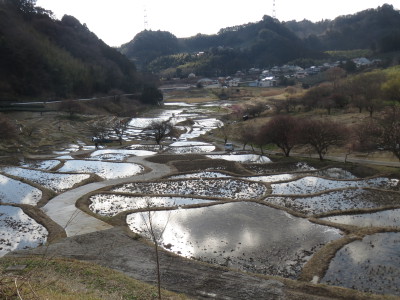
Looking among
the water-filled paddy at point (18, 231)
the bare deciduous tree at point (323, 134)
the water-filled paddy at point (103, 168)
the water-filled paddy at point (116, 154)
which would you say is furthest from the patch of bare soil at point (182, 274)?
the water-filled paddy at point (116, 154)

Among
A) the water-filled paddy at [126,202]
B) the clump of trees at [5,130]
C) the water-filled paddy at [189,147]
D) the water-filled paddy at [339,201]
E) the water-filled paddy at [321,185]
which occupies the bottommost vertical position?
the water-filled paddy at [189,147]

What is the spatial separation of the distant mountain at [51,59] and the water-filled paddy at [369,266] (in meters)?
100

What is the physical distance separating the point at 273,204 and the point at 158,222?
31.3 ft

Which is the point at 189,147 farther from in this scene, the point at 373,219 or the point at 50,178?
the point at 373,219

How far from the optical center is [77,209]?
27219 millimetres

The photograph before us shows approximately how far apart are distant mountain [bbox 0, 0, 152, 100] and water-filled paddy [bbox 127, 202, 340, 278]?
89.7 m

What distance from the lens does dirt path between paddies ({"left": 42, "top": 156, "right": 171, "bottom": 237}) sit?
23109mm

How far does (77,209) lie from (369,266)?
2143cm

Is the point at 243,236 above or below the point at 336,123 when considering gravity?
below

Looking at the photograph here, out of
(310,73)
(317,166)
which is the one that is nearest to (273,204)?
(317,166)

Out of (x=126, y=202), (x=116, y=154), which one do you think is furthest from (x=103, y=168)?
(x=126, y=202)

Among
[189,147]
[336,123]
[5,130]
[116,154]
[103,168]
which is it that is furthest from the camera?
[189,147]

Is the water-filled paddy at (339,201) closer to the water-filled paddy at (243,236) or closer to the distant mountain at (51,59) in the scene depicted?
the water-filled paddy at (243,236)

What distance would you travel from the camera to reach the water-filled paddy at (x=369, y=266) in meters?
15.1
